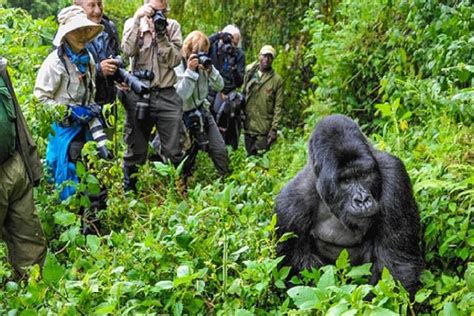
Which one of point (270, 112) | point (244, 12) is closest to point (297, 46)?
→ point (244, 12)

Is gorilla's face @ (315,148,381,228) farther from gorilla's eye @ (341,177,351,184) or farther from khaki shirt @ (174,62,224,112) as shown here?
khaki shirt @ (174,62,224,112)

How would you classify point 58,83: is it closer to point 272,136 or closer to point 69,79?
point 69,79

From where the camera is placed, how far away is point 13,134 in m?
3.36

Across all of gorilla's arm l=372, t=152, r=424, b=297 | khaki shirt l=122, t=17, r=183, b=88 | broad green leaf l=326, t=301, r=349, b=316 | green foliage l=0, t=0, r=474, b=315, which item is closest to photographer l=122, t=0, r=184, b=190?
khaki shirt l=122, t=17, r=183, b=88

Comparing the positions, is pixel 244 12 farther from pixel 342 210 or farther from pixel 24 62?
pixel 342 210

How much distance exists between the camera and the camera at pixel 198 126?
5.87 metres

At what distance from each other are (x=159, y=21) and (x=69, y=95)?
1116 millimetres

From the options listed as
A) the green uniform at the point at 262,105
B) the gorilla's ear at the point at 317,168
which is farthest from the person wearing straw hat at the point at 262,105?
the gorilla's ear at the point at 317,168

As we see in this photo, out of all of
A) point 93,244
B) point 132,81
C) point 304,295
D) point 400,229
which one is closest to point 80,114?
point 132,81

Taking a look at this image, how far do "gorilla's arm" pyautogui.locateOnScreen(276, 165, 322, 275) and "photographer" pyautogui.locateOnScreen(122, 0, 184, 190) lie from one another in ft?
6.87

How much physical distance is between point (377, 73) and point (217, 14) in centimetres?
283

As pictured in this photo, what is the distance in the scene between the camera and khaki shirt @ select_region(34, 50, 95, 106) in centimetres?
402

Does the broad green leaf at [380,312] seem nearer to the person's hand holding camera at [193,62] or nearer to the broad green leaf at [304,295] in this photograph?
the broad green leaf at [304,295]

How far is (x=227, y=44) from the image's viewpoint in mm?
6734
